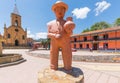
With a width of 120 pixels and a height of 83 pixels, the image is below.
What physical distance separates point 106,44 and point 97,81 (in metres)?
25.6

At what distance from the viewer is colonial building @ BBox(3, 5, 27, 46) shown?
143ft

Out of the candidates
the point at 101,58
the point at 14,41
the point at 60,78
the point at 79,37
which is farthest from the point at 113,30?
the point at 14,41

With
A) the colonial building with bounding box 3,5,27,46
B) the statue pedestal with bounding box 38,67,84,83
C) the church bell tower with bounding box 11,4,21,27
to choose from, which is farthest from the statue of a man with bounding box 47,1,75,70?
the church bell tower with bounding box 11,4,21,27

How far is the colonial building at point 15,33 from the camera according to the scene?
4362 centimetres

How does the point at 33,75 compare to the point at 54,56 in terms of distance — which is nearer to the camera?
the point at 54,56

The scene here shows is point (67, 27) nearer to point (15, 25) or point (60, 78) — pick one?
point (60, 78)

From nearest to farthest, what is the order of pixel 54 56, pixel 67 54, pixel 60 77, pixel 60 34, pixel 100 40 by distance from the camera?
pixel 60 77 → pixel 60 34 → pixel 67 54 → pixel 54 56 → pixel 100 40

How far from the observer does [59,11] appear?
3.92m

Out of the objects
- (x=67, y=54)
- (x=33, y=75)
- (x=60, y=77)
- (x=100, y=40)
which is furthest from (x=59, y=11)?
A: (x=100, y=40)

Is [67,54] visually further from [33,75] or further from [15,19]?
[15,19]

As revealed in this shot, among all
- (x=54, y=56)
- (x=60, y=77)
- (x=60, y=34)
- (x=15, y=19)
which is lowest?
(x=60, y=77)

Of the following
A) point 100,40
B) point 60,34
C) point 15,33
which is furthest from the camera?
point 15,33

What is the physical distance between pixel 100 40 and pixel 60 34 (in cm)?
2866

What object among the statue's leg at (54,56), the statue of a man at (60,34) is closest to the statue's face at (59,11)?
the statue of a man at (60,34)
